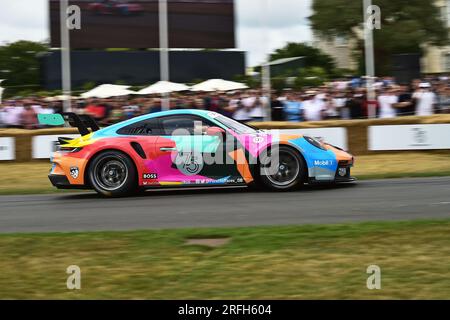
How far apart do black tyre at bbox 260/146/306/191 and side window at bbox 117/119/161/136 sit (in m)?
1.73

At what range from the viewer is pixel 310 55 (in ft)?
172

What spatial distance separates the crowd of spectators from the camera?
1811cm

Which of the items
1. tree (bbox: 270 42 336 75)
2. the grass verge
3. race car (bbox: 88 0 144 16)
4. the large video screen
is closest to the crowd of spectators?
the grass verge

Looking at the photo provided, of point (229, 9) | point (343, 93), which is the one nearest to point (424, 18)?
point (229, 9)

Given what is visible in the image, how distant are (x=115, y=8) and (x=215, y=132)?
31369mm

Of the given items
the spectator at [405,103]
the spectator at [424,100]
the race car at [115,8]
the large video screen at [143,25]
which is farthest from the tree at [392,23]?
the spectator at [424,100]

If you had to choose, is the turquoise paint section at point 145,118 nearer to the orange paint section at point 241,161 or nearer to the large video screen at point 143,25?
the orange paint section at point 241,161

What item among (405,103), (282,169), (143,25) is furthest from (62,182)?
(143,25)

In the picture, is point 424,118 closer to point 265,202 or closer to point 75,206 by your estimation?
point 265,202

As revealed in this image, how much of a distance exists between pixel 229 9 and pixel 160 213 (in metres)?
29.3

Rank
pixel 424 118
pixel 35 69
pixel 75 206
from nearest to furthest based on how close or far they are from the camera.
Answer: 1. pixel 75 206
2. pixel 424 118
3. pixel 35 69

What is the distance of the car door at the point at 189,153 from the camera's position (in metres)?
10.4

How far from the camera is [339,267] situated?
19.0 ft

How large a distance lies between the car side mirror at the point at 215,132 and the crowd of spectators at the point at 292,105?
819 centimetres
